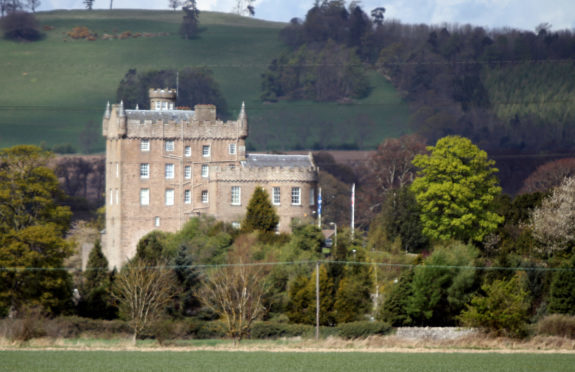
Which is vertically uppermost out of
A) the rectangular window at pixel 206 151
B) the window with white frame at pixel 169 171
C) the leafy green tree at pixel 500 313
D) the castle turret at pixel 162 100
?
the castle turret at pixel 162 100

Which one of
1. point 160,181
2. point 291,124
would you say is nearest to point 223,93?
point 291,124

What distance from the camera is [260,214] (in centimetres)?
8044

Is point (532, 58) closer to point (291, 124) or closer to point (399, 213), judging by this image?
point (291, 124)

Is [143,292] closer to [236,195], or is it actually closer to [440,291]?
[440,291]

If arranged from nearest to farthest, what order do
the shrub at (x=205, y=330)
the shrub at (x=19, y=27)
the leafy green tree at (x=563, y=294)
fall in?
the shrub at (x=205, y=330)
the leafy green tree at (x=563, y=294)
the shrub at (x=19, y=27)

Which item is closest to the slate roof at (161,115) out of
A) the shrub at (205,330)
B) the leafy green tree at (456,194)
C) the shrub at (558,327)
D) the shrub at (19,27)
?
the leafy green tree at (456,194)

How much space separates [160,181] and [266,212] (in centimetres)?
1011

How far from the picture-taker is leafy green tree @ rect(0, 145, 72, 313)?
66.7 metres

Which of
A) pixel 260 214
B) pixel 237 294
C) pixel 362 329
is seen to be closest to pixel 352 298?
pixel 362 329

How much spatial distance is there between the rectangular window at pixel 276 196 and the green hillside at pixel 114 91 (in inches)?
2695

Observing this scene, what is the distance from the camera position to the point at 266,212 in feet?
265

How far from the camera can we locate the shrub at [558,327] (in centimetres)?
5788

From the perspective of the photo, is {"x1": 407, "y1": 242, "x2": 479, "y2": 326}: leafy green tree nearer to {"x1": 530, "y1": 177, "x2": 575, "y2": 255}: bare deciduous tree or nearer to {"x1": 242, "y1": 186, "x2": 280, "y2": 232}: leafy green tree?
{"x1": 530, "y1": 177, "x2": 575, "y2": 255}: bare deciduous tree

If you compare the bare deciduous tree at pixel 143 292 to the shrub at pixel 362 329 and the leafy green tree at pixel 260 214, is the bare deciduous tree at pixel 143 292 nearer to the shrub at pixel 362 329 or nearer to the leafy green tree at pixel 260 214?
the shrub at pixel 362 329
